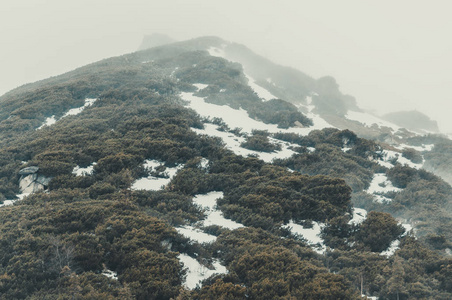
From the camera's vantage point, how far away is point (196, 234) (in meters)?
12.6

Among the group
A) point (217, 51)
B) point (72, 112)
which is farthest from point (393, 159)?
point (217, 51)

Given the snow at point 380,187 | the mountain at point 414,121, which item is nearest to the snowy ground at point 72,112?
the snow at point 380,187

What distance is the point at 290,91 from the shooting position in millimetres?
66688

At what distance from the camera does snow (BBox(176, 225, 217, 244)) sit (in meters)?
12.2

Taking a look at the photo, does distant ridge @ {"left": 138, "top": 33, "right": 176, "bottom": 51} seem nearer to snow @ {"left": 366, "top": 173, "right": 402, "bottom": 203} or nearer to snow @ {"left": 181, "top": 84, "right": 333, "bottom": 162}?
snow @ {"left": 181, "top": 84, "right": 333, "bottom": 162}

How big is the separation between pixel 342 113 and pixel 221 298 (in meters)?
58.3

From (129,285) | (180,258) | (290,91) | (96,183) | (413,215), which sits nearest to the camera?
(129,285)

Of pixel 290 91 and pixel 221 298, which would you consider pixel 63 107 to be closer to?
pixel 221 298

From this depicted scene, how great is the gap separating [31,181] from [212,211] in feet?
28.3

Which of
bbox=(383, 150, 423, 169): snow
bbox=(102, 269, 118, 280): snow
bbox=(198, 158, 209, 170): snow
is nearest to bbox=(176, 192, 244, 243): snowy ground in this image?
bbox=(198, 158, 209, 170): snow

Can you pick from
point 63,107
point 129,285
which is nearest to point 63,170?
point 129,285

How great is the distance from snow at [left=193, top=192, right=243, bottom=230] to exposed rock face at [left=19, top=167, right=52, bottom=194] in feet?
23.0

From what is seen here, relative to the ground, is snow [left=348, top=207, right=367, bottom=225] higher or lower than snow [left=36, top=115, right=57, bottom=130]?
lower

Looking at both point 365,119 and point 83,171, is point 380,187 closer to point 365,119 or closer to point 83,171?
point 83,171
